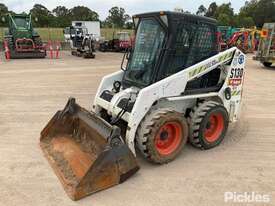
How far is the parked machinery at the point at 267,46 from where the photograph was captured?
618 inches

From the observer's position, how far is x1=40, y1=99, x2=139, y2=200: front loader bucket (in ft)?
12.0

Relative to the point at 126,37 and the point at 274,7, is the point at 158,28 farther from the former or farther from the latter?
the point at 274,7

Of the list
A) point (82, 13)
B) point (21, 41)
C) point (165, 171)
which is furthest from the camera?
point (82, 13)

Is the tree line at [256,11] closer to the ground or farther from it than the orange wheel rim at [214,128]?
farther from it

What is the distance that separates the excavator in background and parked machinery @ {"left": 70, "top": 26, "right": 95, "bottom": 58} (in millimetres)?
2454

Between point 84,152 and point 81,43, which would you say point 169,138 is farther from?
point 81,43

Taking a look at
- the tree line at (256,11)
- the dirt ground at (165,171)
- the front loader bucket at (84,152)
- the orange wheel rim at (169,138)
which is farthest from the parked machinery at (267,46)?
the tree line at (256,11)

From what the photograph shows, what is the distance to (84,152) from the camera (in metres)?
4.46

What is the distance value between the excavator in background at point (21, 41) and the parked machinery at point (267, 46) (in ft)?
39.5

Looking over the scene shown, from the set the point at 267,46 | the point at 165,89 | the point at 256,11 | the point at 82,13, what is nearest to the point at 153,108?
the point at 165,89

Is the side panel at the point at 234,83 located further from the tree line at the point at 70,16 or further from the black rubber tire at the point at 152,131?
the tree line at the point at 70,16

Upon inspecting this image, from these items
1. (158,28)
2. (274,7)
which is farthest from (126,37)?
(274,7)

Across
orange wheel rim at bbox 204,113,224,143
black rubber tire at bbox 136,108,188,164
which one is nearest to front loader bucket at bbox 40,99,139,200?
black rubber tire at bbox 136,108,188,164

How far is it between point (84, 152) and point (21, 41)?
1581cm
